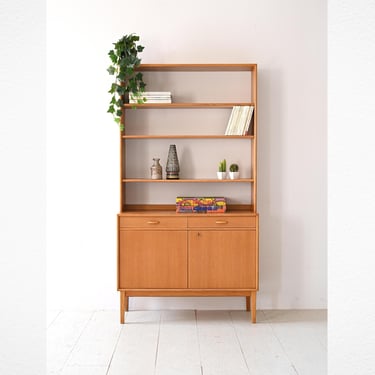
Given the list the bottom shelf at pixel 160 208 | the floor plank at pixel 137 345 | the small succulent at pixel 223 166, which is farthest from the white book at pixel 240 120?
the floor plank at pixel 137 345

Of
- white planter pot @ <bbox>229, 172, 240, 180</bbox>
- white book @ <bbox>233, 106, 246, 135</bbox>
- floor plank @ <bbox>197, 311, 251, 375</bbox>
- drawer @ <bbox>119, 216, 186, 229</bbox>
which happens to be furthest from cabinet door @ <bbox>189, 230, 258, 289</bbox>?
white book @ <bbox>233, 106, 246, 135</bbox>

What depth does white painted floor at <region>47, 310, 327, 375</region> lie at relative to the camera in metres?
2.68

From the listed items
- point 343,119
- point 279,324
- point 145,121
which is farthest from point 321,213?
point 343,119

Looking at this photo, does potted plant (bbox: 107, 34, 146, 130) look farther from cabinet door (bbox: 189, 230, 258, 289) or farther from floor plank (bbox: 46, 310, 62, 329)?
floor plank (bbox: 46, 310, 62, 329)

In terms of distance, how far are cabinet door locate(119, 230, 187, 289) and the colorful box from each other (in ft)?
0.69

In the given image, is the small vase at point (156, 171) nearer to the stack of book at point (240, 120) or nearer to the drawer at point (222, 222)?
the drawer at point (222, 222)

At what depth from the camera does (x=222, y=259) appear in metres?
3.48

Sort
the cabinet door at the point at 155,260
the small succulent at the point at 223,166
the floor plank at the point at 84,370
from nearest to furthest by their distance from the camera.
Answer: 1. the floor plank at the point at 84,370
2. the cabinet door at the point at 155,260
3. the small succulent at the point at 223,166

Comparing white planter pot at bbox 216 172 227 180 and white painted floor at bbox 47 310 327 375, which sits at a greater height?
white planter pot at bbox 216 172 227 180

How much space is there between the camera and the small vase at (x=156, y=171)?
3717 mm

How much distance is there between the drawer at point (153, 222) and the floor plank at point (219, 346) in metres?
0.74

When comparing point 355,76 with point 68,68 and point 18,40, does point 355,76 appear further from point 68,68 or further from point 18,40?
point 68,68

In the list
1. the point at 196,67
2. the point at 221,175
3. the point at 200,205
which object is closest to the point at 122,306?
the point at 200,205

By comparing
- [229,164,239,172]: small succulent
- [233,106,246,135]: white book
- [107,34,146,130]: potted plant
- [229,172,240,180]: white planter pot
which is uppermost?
[107,34,146,130]: potted plant
